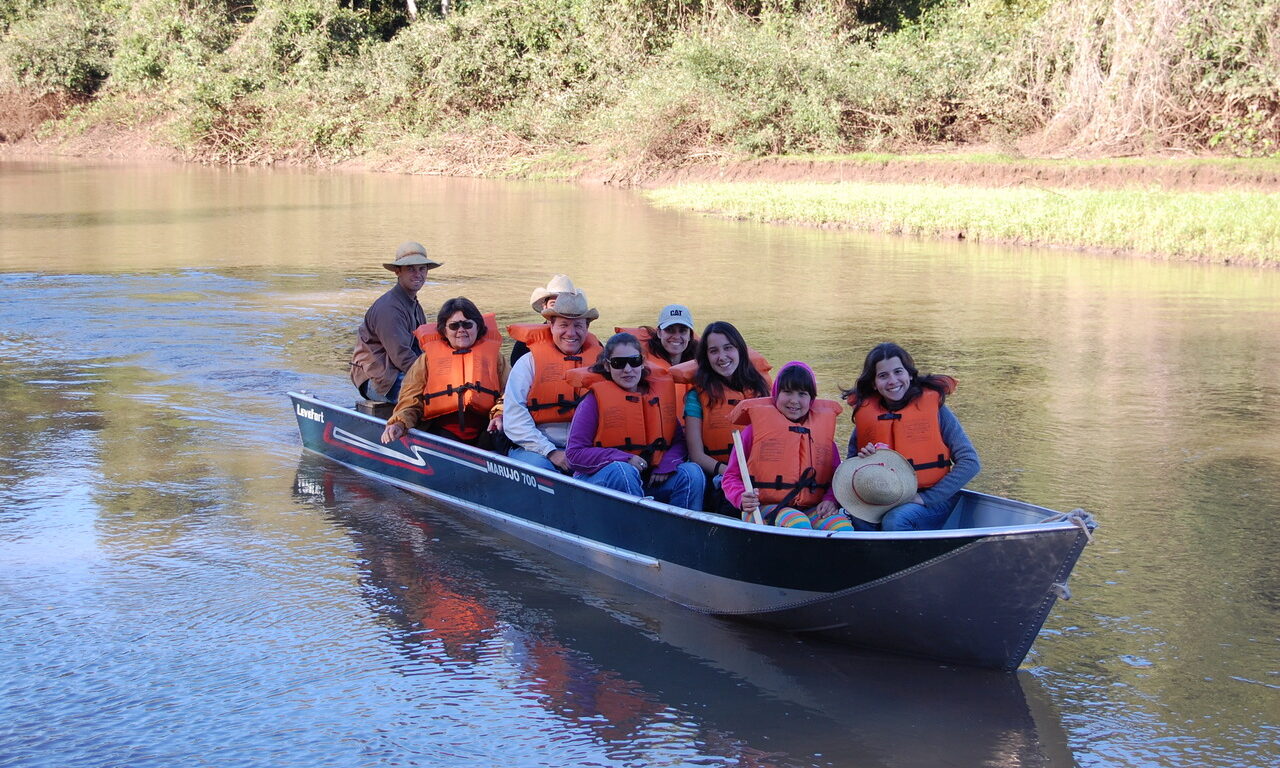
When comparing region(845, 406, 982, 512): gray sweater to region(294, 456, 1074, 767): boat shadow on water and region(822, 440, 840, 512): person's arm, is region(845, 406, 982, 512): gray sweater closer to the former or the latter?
region(822, 440, 840, 512): person's arm

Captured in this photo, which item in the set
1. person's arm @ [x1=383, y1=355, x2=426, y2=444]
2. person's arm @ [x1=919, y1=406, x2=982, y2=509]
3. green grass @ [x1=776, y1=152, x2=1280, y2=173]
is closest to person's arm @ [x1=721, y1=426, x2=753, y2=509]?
person's arm @ [x1=919, y1=406, x2=982, y2=509]

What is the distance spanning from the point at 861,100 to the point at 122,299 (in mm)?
19438

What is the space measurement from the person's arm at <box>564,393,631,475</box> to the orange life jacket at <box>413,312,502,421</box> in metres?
1.06

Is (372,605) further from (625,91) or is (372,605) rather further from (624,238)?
(625,91)

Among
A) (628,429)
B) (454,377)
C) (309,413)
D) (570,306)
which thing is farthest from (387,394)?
(628,429)

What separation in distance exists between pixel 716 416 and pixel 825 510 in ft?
2.42

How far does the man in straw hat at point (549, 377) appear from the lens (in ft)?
20.7

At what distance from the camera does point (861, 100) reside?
29125 millimetres

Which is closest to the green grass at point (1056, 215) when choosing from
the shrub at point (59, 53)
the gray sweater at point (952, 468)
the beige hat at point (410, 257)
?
the beige hat at point (410, 257)

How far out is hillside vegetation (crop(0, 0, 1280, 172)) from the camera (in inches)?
901

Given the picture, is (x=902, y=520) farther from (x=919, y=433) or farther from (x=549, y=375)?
(x=549, y=375)

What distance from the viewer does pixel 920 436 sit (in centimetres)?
528

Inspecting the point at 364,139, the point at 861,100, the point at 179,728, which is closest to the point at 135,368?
the point at 179,728

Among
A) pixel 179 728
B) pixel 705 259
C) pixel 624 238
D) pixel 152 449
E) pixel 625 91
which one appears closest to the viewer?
pixel 179 728
